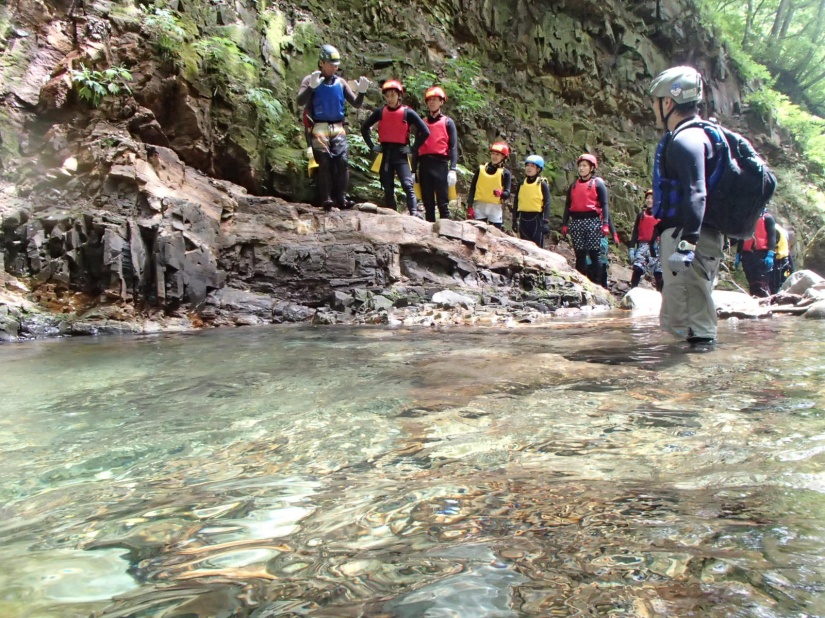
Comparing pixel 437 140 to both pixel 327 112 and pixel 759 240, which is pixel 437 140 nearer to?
pixel 327 112

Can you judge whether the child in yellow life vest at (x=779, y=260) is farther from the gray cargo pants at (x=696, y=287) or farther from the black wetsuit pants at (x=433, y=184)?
the gray cargo pants at (x=696, y=287)

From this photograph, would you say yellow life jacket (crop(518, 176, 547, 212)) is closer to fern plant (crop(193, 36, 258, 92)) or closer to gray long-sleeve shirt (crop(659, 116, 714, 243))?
fern plant (crop(193, 36, 258, 92))

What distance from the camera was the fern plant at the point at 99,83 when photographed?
687cm

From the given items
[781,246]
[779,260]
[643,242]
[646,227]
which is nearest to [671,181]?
[646,227]

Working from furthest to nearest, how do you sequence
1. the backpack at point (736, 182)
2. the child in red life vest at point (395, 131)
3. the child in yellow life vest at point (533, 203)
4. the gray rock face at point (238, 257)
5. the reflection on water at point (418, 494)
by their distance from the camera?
the child in yellow life vest at point (533, 203) < the child in red life vest at point (395, 131) < the gray rock face at point (238, 257) < the backpack at point (736, 182) < the reflection on water at point (418, 494)

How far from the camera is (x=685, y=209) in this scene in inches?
139

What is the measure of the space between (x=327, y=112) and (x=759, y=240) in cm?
773

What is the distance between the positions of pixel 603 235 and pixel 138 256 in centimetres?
707

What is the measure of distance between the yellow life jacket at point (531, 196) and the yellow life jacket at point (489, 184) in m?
0.61

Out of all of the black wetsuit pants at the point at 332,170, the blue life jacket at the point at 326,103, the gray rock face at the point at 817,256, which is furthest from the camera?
the gray rock face at the point at 817,256

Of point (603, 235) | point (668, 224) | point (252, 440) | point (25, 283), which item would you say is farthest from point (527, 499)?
point (603, 235)

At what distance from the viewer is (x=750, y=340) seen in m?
4.12

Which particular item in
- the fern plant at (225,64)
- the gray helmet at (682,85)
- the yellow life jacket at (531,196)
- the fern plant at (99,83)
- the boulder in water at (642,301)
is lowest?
the boulder in water at (642,301)

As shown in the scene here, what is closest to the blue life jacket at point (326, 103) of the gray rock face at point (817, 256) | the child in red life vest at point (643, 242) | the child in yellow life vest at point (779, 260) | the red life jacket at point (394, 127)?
the red life jacket at point (394, 127)
